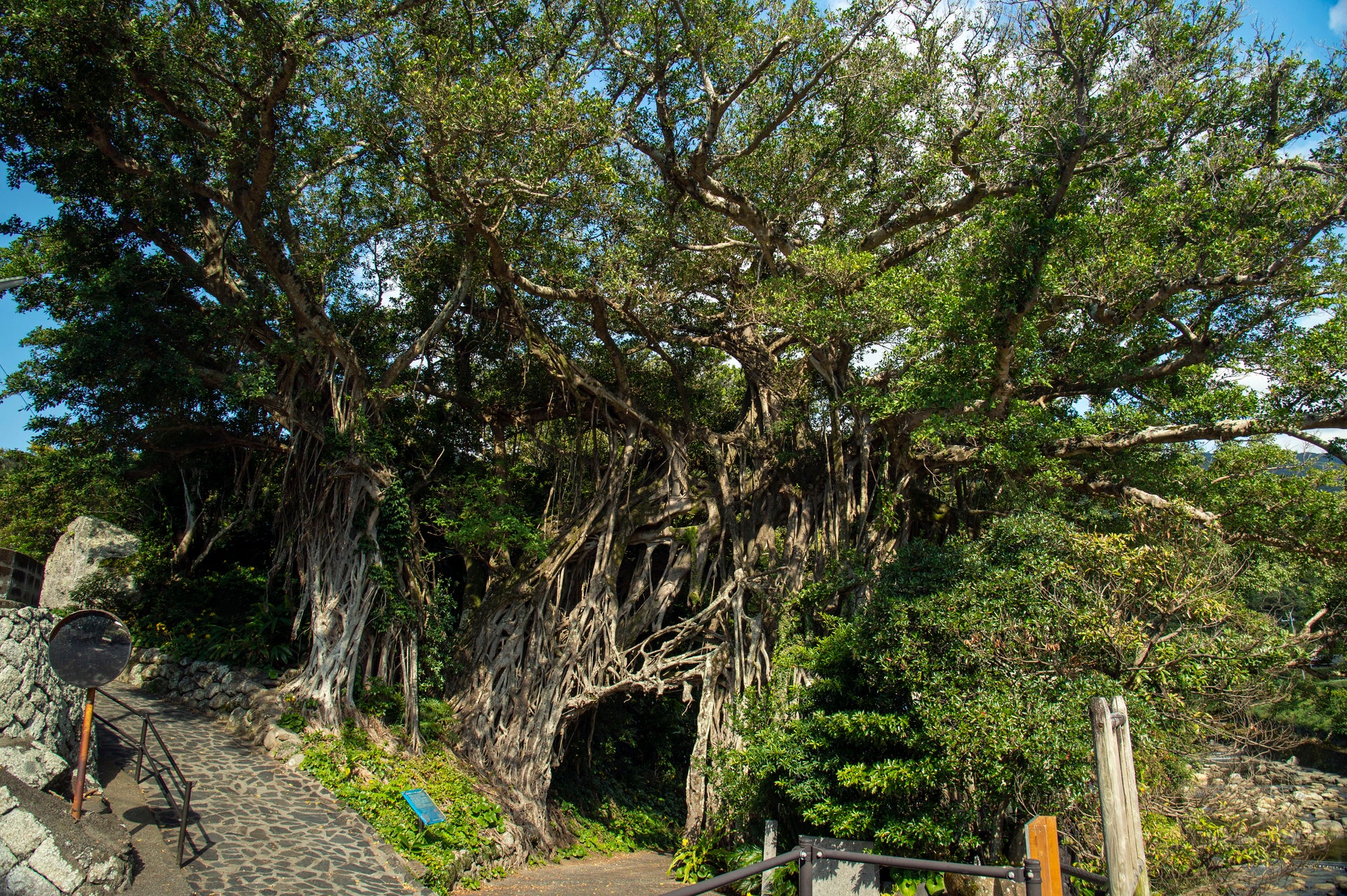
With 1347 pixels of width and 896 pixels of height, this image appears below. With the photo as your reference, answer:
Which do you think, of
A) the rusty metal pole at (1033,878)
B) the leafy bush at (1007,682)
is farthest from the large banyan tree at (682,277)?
the rusty metal pole at (1033,878)

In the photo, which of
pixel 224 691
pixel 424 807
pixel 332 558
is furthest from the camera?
pixel 332 558

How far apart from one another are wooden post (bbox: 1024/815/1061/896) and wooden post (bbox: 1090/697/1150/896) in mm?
441

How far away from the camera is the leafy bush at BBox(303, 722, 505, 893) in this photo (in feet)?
23.4

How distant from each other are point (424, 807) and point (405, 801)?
327 millimetres

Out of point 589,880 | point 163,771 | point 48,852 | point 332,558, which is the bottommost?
point 589,880

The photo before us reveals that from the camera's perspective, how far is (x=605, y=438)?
12.6 metres

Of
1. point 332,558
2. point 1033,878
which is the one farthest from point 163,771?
point 1033,878

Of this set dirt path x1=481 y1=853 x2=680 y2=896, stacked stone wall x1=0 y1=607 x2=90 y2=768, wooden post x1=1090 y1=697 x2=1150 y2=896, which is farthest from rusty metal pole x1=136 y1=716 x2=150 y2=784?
wooden post x1=1090 y1=697 x2=1150 y2=896

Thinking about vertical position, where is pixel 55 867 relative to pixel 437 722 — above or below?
below

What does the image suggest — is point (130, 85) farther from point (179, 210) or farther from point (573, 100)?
point (573, 100)

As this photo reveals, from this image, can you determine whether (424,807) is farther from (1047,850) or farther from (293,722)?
(1047,850)

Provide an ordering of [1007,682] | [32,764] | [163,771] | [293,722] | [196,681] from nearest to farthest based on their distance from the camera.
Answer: [32,764] < [1007,682] < [163,771] < [293,722] < [196,681]

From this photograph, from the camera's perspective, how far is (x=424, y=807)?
7473mm

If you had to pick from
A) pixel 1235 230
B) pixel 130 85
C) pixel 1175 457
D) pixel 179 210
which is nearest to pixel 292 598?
pixel 179 210
